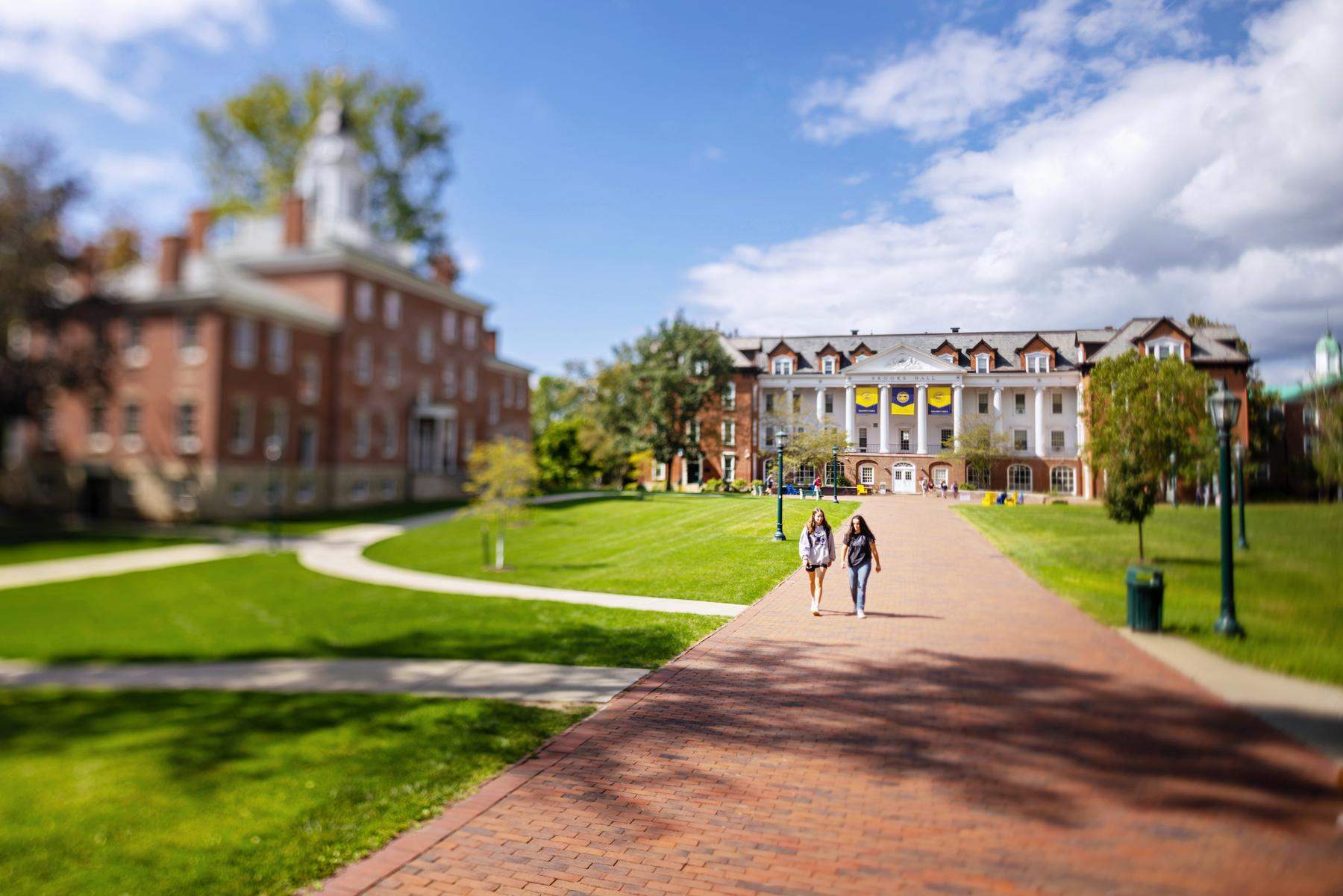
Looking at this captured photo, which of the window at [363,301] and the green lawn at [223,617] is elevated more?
the window at [363,301]

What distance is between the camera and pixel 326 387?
3955 mm

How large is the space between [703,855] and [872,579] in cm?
419

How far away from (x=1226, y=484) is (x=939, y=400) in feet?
7.09

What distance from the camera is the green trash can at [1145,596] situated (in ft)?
18.0

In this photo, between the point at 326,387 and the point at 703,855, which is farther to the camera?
the point at 703,855

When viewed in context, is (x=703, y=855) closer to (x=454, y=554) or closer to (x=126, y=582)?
(x=126, y=582)

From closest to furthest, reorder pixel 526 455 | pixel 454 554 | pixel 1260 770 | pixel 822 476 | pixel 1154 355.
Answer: pixel 1260 770, pixel 1154 355, pixel 822 476, pixel 454 554, pixel 526 455

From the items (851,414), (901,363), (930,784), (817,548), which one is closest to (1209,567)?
(930,784)

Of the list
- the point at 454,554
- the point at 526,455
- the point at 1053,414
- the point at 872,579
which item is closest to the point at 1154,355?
the point at 1053,414

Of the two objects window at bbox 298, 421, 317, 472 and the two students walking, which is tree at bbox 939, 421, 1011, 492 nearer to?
the two students walking

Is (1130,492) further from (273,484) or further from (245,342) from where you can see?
(245,342)

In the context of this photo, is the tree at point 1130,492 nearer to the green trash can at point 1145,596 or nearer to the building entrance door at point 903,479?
the green trash can at point 1145,596

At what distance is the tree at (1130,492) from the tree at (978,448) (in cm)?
88

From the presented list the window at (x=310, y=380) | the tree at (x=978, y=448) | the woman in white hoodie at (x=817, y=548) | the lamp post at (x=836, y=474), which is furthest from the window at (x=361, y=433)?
the woman in white hoodie at (x=817, y=548)
